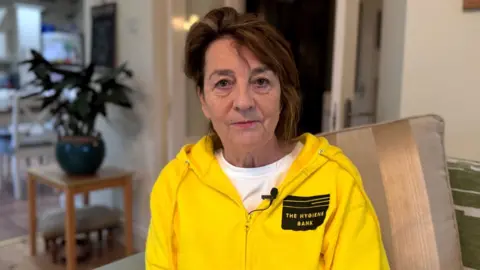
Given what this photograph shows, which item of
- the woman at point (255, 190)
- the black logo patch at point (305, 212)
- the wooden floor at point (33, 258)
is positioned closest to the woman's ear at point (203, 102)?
the woman at point (255, 190)

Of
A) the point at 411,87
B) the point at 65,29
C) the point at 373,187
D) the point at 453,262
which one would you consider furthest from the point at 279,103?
the point at 65,29

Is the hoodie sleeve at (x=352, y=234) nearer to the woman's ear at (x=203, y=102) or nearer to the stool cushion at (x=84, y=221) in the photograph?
the woman's ear at (x=203, y=102)

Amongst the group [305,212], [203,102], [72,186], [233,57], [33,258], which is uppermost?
[233,57]

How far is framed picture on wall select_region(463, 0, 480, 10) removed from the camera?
1.33m

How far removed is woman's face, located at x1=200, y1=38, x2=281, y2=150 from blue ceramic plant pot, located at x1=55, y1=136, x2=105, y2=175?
1.69m

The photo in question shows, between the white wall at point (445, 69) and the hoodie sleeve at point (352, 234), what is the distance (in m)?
0.60

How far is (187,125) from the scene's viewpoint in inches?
113

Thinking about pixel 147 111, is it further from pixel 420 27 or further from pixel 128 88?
pixel 420 27

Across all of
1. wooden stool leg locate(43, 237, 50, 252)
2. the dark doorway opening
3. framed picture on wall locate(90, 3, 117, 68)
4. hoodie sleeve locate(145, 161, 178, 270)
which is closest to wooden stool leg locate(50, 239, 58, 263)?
wooden stool leg locate(43, 237, 50, 252)

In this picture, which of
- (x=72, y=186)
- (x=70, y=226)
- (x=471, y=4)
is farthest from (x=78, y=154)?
(x=471, y=4)

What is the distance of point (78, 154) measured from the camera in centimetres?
248

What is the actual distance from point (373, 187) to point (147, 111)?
1895 mm

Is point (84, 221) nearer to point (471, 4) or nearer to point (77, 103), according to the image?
point (77, 103)

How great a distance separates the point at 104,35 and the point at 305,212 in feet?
8.04
